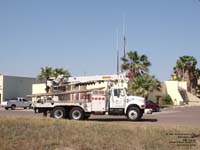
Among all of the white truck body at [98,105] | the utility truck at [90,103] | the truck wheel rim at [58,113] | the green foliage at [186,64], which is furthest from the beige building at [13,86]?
the truck wheel rim at [58,113]

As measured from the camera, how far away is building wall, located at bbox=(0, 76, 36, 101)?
2778 inches

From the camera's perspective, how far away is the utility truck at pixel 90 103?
2578 cm

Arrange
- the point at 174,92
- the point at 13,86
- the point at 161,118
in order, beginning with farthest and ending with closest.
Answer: the point at 13,86, the point at 174,92, the point at 161,118

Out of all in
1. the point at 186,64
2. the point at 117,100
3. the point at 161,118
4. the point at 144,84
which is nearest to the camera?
the point at 117,100

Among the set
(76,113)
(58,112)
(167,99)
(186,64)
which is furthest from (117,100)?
(186,64)

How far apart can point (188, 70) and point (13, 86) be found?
3774 centimetres

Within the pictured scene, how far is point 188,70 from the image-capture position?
88.9 metres

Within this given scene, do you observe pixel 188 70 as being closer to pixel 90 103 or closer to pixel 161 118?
pixel 161 118

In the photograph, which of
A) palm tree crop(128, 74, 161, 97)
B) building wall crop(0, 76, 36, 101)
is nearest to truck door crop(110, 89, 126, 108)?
palm tree crop(128, 74, 161, 97)

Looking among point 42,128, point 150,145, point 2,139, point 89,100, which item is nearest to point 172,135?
point 150,145

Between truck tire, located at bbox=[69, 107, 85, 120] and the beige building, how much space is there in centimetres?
4570

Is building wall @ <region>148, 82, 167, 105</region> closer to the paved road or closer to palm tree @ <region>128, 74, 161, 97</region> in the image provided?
palm tree @ <region>128, 74, 161, 97</region>

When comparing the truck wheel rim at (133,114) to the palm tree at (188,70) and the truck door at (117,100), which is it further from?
the palm tree at (188,70)

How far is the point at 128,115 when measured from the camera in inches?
1034
